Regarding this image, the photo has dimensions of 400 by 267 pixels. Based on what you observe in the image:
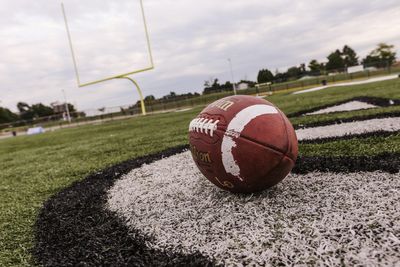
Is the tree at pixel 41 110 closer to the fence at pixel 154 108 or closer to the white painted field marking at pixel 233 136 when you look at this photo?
the fence at pixel 154 108

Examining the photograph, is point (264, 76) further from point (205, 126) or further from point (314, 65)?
point (205, 126)

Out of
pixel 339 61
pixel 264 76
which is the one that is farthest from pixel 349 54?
pixel 264 76

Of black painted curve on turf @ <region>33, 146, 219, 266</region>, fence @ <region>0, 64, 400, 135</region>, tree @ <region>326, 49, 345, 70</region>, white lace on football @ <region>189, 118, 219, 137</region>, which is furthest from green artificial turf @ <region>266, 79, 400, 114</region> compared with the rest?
tree @ <region>326, 49, 345, 70</region>

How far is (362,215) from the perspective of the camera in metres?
2.15

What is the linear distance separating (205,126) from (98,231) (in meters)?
1.15

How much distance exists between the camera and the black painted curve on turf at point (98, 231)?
2082 millimetres

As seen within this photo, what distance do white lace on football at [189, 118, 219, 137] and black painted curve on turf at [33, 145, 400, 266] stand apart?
91 centimetres

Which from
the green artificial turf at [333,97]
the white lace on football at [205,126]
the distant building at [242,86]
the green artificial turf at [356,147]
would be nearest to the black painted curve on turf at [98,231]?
the green artificial turf at [356,147]

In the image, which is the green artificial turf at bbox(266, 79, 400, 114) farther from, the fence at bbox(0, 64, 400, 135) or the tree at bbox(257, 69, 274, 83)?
Answer: the tree at bbox(257, 69, 274, 83)

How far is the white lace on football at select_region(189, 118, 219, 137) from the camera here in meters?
2.58

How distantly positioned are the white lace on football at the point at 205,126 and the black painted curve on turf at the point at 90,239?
91 centimetres

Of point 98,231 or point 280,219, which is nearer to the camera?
point 280,219

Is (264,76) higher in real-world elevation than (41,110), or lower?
lower

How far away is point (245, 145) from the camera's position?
2443 millimetres
